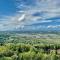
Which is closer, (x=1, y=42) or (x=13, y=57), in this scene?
(x=13, y=57)

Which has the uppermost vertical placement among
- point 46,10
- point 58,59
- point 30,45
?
point 46,10

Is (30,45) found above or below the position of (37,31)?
below

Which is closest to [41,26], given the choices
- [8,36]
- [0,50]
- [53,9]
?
[53,9]

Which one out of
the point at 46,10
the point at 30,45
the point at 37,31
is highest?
the point at 46,10

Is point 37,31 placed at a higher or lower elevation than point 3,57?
higher

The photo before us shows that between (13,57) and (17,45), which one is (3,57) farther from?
(17,45)

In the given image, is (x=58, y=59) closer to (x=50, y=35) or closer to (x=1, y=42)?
(x=50, y=35)

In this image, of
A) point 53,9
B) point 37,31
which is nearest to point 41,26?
point 37,31
